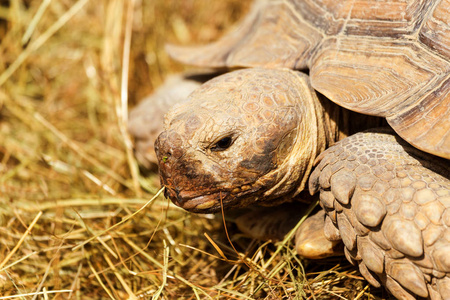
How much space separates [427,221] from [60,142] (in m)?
2.42

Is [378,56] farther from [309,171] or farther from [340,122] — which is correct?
[309,171]

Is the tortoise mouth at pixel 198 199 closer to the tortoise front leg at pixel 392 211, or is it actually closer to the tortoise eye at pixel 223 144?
the tortoise eye at pixel 223 144

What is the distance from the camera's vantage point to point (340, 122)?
201 cm

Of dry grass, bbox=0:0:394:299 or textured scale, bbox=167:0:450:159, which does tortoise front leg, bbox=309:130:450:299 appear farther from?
dry grass, bbox=0:0:394:299

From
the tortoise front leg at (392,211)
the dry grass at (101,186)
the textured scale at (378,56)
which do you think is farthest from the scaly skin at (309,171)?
the dry grass at (101,186)

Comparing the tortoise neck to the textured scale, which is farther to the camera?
the tortoise neck

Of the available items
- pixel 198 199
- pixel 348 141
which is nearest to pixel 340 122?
pixel 348 141

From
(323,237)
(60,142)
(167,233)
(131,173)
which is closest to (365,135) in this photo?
(323,237)

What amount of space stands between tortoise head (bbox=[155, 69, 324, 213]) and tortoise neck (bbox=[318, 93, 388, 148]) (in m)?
0.12

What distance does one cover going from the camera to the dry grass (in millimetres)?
1983

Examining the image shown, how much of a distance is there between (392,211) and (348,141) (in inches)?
14.9

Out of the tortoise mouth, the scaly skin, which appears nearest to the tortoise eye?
the scaly skin

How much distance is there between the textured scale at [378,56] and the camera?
1.58 m

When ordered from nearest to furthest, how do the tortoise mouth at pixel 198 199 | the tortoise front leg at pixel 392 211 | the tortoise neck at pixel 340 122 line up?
the tortoise front leg at pixel 392 211 → the tortoise mouth at pixel 198 199 → the tortoise neck at pixel 340 122
